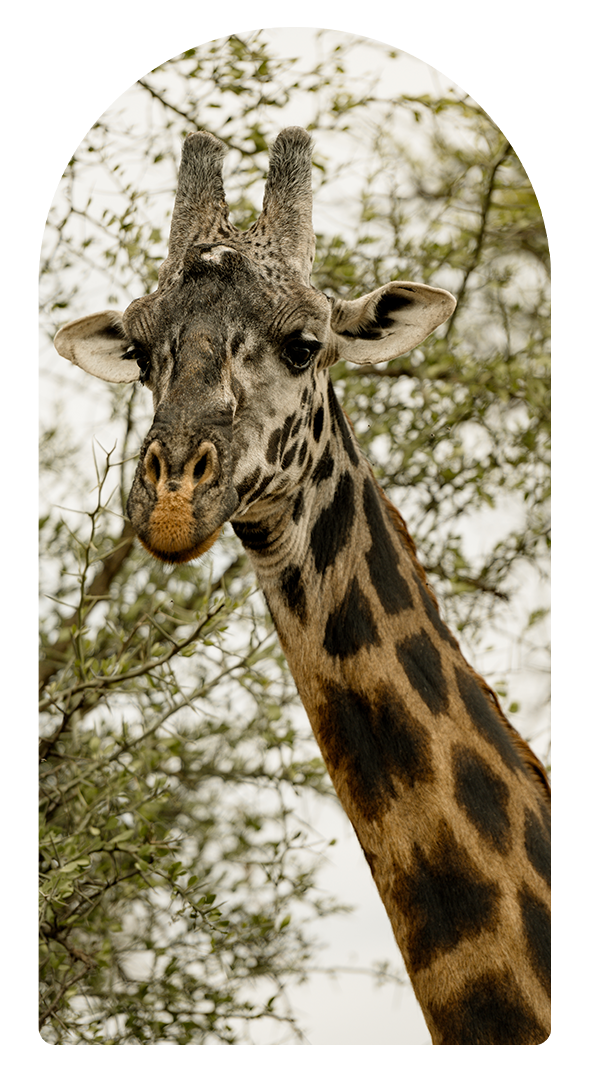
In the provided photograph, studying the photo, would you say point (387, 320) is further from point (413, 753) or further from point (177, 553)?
point (413, 753)

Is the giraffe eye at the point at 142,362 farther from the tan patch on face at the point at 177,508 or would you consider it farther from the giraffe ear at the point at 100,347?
the tan patch on face at the point at 177,508

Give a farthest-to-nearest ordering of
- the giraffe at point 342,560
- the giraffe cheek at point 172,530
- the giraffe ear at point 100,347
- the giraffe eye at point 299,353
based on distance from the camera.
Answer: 1. the giraffe ear at point 100,347
2. the giraffe eye at point 299,353
3. the giraffe at point 342,560
4. the giraffe cheek at point 172,530

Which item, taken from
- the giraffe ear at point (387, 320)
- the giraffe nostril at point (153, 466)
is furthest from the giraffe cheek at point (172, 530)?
the giraffe ear at point (387, 320)

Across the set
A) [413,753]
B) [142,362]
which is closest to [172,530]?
[142,362]

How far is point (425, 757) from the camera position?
366cm

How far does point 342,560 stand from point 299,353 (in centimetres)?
82

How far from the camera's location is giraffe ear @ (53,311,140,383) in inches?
162

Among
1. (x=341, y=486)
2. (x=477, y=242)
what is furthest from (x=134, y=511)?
(x=477, y=242)

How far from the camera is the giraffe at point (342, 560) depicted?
3.39 meters

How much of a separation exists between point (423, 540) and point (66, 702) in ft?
8.27

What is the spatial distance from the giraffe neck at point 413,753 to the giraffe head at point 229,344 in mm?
221

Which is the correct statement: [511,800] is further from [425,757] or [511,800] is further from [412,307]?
[412,307]

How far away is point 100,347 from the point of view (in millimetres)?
4180
